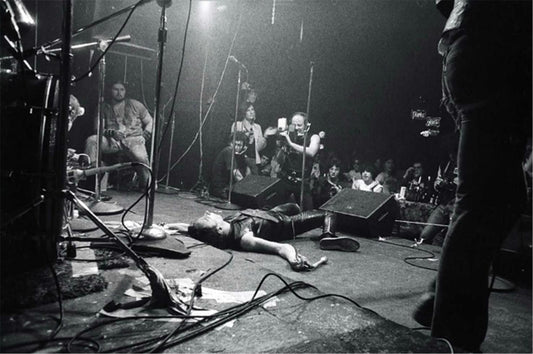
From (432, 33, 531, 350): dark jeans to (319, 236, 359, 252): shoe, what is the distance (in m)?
1.86

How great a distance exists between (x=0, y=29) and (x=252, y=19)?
6337 mm

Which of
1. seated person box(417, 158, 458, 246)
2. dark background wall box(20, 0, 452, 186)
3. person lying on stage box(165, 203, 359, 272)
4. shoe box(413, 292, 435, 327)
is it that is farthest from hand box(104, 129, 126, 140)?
shoe box(413, 292, 435, 327)

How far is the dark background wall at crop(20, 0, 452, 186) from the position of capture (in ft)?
20.7

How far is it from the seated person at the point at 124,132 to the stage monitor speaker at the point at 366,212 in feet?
9.67

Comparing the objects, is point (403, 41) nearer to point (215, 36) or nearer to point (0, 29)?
point (215, 36)

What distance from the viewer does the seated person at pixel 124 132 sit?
17.9ft

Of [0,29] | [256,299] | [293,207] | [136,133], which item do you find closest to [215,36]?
[136,133]

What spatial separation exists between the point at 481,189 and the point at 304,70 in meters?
6.64

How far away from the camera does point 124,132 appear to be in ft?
18.8

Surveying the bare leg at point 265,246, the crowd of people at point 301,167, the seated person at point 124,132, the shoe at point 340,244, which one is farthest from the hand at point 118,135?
the shoe at point 340,244

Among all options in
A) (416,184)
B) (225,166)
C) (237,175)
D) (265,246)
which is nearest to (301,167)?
(237,175)

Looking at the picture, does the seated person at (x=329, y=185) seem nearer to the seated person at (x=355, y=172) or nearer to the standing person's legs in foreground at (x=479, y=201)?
the seated person at (x=355, y=172)

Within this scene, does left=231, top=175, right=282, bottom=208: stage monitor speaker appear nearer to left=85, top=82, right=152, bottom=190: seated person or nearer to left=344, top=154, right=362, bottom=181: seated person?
left=85, top=82, right=152, bottom=190: seated person

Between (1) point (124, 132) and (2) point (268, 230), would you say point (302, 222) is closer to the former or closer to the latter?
(2) point (268, 230)
